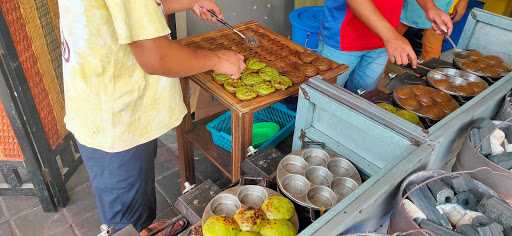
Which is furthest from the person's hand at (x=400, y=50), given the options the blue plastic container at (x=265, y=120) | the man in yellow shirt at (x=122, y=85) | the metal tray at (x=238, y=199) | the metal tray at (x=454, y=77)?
the metal tray at (x=238, y=199)

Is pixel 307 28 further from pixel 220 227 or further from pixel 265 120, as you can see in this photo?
pixel 220 227

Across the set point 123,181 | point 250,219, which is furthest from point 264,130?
point 250,219

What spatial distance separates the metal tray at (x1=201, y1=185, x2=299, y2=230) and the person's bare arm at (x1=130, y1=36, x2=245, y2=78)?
1.60ft

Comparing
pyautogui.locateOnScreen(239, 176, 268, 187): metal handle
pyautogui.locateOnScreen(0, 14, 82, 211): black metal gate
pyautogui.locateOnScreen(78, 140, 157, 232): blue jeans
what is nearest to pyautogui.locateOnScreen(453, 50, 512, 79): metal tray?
pyautogui.locateOnScreen(239, 176, 268, 187): metal handle

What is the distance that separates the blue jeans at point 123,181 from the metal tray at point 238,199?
0.59 metres

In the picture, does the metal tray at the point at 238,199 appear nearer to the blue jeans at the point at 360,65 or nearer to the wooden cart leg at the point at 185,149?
the wooden cart leg at the point at 185,149

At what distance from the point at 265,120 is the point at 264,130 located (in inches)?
6.0

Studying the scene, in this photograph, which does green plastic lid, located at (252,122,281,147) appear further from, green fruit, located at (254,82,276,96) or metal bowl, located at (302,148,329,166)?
metal bowl, located at (302,148,329,166)

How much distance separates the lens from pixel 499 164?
1.30 metres

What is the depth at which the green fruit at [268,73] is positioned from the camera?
200 cm

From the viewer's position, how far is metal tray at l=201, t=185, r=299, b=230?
1283 millimetres

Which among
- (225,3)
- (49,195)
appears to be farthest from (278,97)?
(225,3)

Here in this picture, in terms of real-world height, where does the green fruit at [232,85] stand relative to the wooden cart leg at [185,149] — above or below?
above

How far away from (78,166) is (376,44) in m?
2.38
